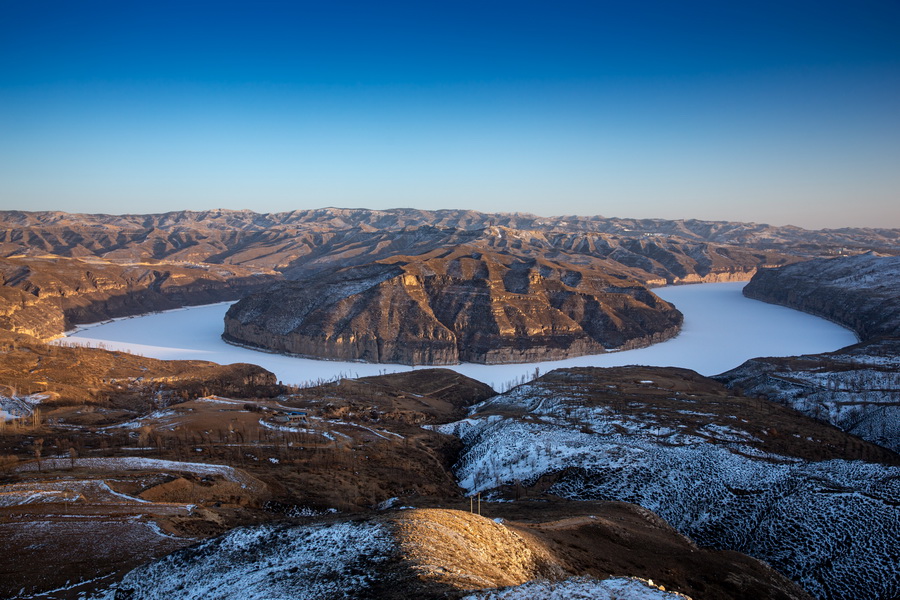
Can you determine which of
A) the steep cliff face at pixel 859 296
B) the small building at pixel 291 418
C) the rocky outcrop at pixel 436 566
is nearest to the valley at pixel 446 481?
the rocky outcrop at pixel 436 566

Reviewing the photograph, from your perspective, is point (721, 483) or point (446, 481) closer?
point (721, 483)

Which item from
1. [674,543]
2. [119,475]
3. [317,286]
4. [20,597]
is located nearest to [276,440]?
[119,475]

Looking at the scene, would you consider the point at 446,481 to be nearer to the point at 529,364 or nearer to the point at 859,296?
the point at 529,364

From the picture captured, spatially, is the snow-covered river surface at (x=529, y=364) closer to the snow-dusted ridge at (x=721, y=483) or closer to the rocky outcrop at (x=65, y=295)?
the rocky outcrop at (x=65, y=295)

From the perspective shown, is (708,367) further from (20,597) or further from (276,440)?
(20,597)

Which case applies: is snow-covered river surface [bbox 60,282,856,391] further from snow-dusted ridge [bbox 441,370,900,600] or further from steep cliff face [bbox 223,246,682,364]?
snow-dusted ridge [bbox 441,370,900,600]

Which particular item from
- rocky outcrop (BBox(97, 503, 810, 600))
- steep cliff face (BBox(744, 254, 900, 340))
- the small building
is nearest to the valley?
rocky outcrop (BBox(97, 503, 810, 600))

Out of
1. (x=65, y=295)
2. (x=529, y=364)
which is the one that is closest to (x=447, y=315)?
(x=529, y=364)
